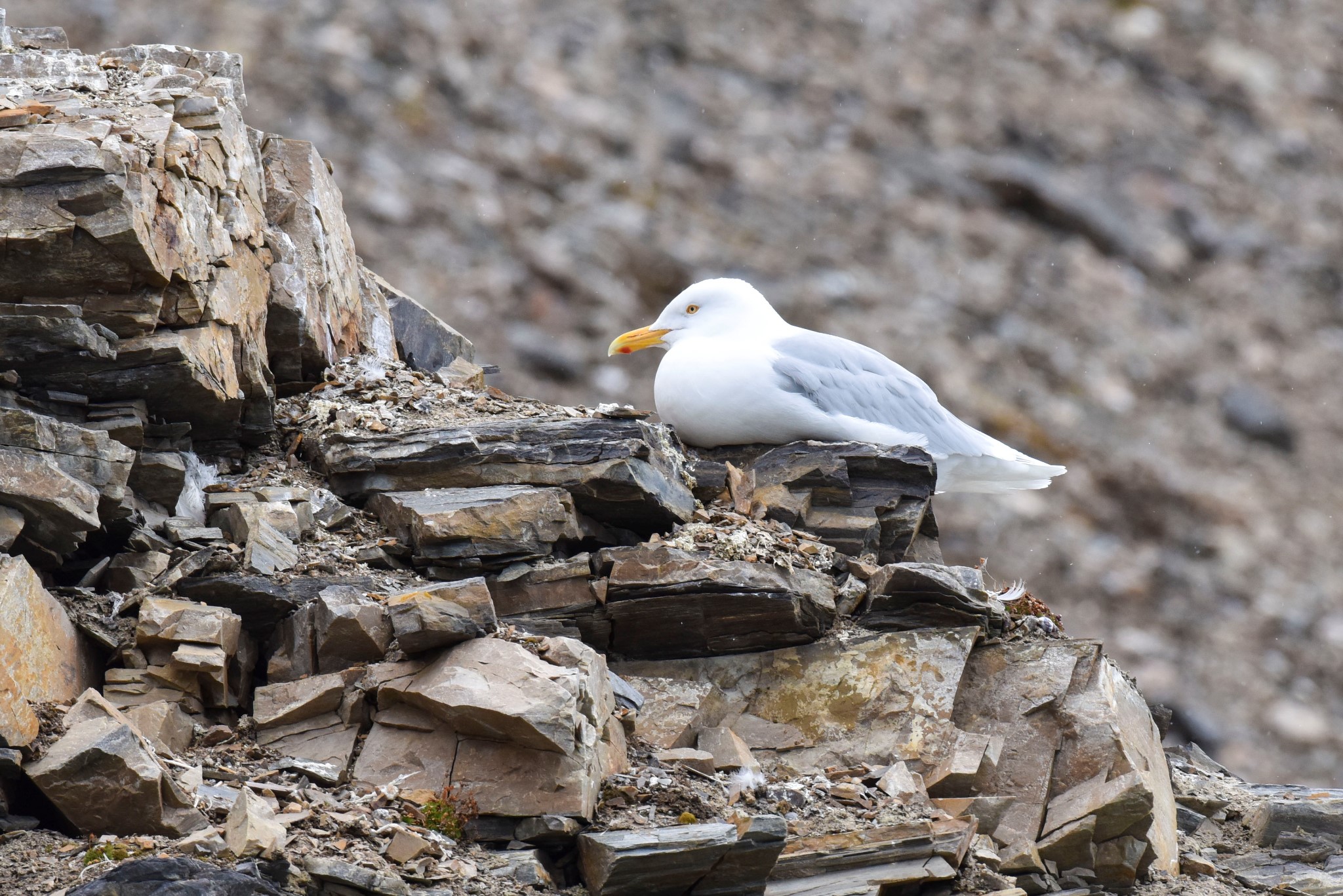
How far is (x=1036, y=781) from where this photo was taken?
607 cm

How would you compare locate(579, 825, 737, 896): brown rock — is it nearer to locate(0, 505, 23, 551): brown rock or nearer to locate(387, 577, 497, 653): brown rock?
locate(387, 577, 497, 653): brown rock

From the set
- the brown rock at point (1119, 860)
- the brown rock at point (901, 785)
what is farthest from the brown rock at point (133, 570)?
the brown rock at point (1119, 860)

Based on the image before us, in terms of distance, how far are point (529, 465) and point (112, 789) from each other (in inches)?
102

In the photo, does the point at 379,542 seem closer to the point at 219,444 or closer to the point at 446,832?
the point at 219,444

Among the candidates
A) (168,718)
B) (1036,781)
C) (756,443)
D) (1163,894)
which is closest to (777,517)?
(756,443)

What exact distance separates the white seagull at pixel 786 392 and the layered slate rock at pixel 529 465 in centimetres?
111

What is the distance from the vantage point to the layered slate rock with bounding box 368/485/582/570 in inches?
241

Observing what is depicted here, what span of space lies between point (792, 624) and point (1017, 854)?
54.7 inches

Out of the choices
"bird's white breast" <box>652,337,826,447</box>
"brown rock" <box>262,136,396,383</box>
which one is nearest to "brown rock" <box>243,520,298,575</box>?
"brown rock" <box>262,136,396,383</box>

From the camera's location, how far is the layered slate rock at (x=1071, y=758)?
5.83m

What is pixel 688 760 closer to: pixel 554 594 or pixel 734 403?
pixel 554 594

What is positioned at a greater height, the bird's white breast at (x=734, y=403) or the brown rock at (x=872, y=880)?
the bird's white breast at (x=734, y=403)

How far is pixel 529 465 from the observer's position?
648 centimetres

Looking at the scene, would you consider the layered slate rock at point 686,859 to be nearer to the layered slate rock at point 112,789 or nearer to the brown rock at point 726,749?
the brown rock at point 726,749
